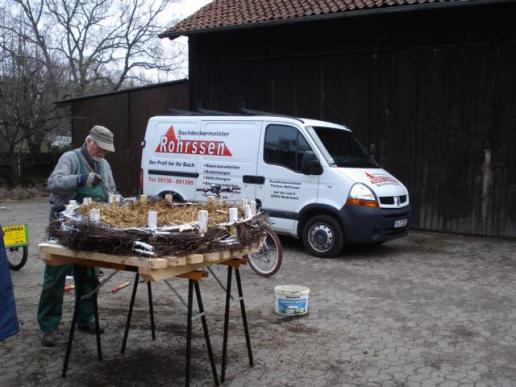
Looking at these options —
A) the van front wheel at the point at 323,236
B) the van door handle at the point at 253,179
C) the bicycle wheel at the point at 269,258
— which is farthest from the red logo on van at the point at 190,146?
the bicycle wheel at the point at 269,258

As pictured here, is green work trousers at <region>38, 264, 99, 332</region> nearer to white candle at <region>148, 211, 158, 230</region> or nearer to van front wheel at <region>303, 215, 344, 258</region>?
white candle at <region>148, 211, 158, 230</region>

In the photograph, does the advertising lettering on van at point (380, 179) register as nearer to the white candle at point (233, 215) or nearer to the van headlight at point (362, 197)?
A: the van headlight at point (362, 197)

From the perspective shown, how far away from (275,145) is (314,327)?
13.6 ft

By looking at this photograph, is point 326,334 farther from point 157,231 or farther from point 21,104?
point 21,104

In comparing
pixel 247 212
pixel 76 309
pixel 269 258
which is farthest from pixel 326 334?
pixel 269 258

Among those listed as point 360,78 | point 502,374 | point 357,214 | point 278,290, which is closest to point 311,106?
point 360,78

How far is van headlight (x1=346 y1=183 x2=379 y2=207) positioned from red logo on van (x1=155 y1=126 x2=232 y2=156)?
2244 millimetres

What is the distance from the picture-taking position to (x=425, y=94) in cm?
1133

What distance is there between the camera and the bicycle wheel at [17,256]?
25.6 feet

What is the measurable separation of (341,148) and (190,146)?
2.62 meters

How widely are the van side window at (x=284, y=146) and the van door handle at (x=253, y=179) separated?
30cm

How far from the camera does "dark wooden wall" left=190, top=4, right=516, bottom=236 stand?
1066 cm

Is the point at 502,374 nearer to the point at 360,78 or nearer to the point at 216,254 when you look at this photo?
the point at 216,254

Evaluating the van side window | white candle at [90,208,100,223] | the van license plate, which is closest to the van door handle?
the van side window
